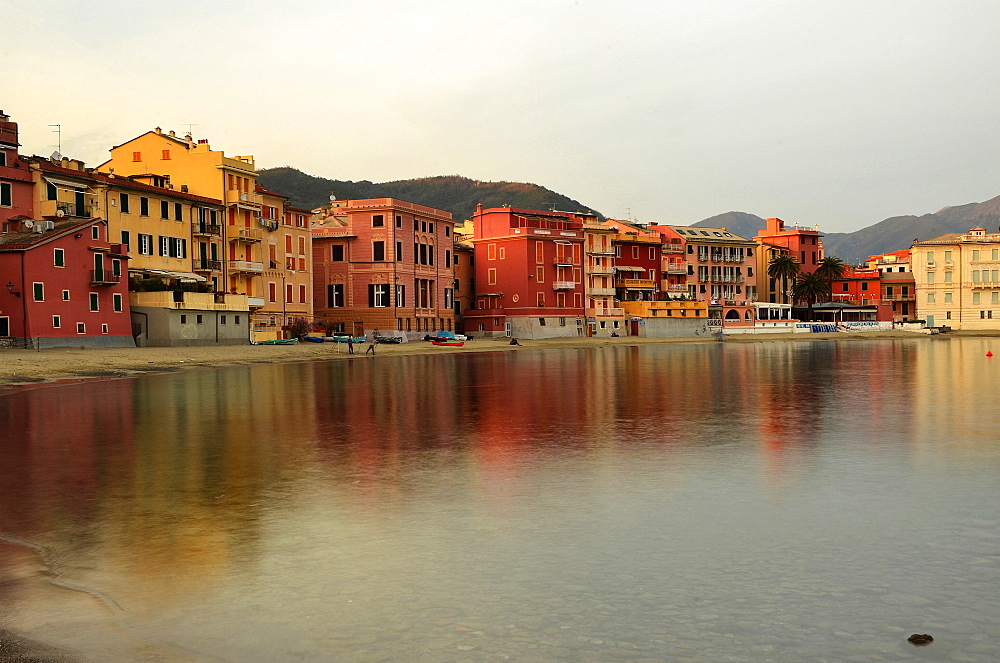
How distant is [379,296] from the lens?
93.4 meters

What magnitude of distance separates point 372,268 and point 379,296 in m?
A: 3.17

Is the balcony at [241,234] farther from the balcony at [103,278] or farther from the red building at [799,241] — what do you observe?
the red building at [799,241]

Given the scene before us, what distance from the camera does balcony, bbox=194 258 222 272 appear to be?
7269cm

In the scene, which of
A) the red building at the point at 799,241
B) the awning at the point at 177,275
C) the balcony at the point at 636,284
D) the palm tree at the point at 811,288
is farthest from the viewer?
the red building at the point at 799,241

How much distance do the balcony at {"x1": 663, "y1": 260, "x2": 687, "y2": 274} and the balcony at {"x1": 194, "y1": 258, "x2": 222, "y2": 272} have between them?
74481 mm

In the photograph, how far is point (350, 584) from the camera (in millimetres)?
8516

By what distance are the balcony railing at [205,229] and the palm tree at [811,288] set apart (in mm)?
101406

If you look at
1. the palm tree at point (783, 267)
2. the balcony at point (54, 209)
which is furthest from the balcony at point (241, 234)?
the palm tree at point (783, 267)

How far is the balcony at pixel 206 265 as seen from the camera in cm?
7269

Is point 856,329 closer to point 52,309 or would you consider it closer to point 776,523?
point 52,309

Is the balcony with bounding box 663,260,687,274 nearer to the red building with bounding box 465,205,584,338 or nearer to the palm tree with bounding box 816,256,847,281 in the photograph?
the red building with bounding box 465,205,584,338

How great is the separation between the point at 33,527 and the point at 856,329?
137638 mm

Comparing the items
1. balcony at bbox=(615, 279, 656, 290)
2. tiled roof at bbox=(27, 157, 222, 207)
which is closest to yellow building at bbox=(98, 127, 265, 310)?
tiled roof at bbox=(27, 157, 222, 207)

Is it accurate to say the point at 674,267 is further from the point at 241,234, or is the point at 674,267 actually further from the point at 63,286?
the point at 63,286
